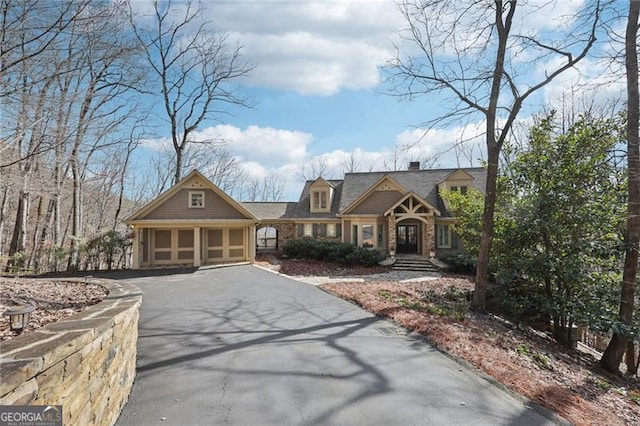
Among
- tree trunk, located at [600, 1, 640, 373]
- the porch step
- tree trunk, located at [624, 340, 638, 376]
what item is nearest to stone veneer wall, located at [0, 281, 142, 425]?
tree trunk, located at [600, 1, 640, 373]

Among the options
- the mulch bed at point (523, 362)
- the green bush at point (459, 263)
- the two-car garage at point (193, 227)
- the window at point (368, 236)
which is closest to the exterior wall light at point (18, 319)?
the mulch bed at point (523, 362)

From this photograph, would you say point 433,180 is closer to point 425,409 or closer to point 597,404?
point 597,404

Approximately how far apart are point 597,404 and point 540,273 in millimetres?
4927

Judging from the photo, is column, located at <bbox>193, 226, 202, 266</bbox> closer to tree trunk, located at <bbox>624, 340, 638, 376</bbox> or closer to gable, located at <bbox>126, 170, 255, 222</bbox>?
gable, located at <bbox>126, 170, 255, 222</bbox>

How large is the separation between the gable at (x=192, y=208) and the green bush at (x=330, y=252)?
402 cm

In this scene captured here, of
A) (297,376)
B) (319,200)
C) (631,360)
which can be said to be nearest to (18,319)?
(297,376)

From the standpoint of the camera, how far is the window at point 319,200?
70.8ft

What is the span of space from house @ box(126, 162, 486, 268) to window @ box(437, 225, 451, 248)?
2.2 inches

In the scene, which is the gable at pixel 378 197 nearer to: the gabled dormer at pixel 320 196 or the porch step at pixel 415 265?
the gabled dormer at pixel 320 196

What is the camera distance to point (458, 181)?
1980 centimetres

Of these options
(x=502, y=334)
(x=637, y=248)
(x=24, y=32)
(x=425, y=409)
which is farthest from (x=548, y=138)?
(x=24, y=32)

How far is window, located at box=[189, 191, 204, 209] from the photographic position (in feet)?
54.4

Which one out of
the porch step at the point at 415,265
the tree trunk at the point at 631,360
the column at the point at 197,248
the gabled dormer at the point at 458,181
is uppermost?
the gabled dormer at the point at 458,181

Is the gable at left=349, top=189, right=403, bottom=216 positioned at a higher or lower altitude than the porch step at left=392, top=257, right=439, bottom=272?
higher
